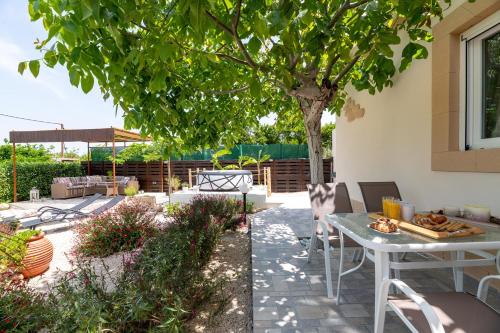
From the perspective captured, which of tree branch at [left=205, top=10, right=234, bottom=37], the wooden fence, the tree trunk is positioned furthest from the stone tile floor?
the wooden fence

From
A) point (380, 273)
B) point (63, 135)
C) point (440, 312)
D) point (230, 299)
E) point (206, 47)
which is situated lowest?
point (230, 299)

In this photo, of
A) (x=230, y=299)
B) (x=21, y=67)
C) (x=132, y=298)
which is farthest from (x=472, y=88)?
(x=21, y=67)

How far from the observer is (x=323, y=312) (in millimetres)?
2387

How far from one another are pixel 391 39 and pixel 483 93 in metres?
1.46

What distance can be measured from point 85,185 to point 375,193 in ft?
46.8

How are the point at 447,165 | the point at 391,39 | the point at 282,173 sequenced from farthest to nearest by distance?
1. the point at 282,173
2. the point at 447,165
3. the point at 391,39

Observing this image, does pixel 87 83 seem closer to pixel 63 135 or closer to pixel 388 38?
pixel 388 38

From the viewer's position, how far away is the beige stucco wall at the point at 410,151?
2.94m

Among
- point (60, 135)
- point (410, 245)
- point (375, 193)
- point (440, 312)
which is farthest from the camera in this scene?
point (60, 135)

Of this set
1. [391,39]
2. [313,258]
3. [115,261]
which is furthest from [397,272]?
[115,261]

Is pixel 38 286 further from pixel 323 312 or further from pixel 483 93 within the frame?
pixel 483 93

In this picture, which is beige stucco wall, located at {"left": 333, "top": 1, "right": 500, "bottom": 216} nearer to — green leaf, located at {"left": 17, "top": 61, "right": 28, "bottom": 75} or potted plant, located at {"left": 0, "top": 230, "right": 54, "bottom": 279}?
green leaf, located at {"left": 17, "top": 61, "right": 28, "bottom": 75}

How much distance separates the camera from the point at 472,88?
3.02m

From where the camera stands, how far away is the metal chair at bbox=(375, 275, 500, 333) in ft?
4.21
